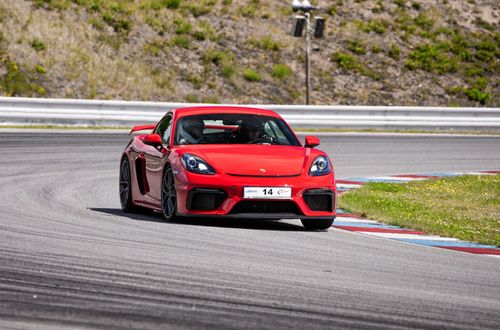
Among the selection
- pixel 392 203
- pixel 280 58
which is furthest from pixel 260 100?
pixel 392 203

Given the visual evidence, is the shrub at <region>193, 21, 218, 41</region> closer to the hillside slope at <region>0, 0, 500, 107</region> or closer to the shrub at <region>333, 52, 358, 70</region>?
the hillside slope at <region>0, 0, 500, 107</region>

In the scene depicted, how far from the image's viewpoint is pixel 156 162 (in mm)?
11633

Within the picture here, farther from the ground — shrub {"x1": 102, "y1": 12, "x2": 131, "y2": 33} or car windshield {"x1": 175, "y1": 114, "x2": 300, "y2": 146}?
car windshield {"x1": 175, "y1": 114, "x2": 300, "y2": 146}

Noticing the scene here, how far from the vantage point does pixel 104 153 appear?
20.0 m

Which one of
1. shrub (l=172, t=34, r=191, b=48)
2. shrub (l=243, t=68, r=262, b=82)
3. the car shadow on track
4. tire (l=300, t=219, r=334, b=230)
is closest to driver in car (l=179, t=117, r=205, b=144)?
the car shadow on track

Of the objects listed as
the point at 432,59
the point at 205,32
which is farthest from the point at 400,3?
the point at 205,32

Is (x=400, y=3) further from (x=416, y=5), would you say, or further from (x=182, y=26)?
(x=182, y=26)

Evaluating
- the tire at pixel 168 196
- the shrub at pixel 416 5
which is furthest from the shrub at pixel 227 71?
the tire at pixel 168 196

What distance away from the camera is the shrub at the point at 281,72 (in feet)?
131

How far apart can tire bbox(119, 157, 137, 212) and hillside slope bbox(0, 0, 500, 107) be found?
21.4 m

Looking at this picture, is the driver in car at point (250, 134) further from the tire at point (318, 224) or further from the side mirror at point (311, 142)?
the tire at point (318, 224)

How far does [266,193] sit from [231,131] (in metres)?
1.51

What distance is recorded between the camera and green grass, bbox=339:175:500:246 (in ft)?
37.2

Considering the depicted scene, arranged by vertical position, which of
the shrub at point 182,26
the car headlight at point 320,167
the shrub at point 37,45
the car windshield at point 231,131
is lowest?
the shrub at point 182,26
